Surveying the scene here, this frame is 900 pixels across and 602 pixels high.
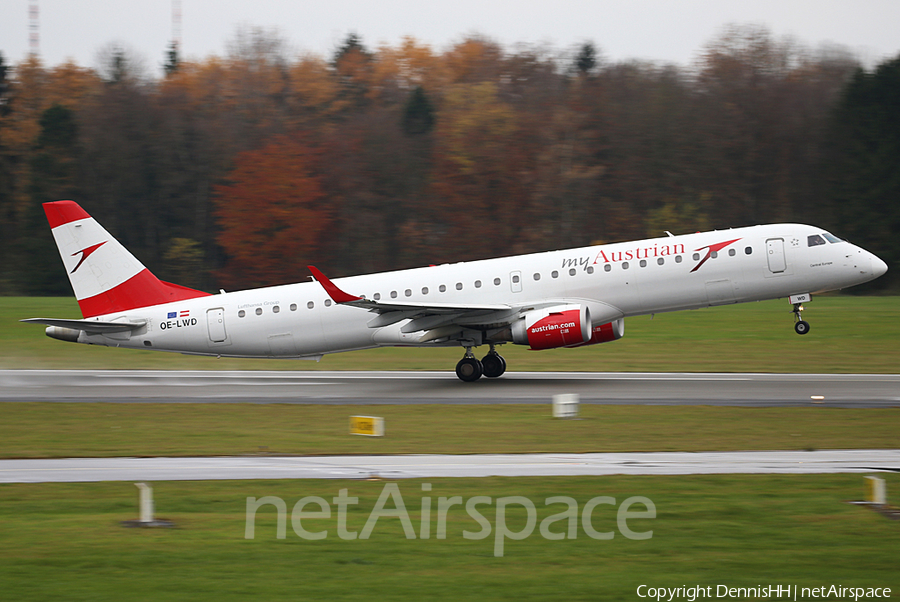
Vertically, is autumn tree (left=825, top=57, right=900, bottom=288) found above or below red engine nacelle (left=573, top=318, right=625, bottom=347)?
above

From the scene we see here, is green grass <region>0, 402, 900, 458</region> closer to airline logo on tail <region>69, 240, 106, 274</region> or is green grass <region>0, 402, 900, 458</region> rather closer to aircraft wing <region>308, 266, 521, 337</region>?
aircraft wing <region>308, 266, 521, 337</region>

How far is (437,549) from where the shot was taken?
10484mm

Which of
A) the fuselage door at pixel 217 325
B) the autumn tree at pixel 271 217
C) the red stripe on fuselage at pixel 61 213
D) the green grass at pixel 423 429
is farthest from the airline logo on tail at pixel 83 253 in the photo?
the autumn tree at pixel 271 217

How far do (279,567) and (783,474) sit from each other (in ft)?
26.5

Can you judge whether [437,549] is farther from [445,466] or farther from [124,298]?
[124,298]

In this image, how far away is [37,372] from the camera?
31328 mm

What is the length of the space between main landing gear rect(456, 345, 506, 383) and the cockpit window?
29.8 ft

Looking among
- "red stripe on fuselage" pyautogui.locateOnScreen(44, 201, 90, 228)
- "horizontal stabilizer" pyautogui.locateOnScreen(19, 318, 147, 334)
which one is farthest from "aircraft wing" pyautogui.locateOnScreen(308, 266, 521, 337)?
"red stripe on fuselage" pyautogui.locateOnScreen(44, 201, 90, 228)

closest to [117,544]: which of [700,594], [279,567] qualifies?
[279,567]

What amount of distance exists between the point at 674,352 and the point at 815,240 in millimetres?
9874

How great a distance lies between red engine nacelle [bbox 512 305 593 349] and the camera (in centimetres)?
2502

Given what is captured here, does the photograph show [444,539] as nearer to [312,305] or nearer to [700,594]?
[700,594]

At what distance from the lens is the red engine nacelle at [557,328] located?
25016 mm

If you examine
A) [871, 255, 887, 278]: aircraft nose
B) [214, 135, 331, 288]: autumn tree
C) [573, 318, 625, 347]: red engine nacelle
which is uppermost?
[214, 135, 331, 288]: autumn tree
